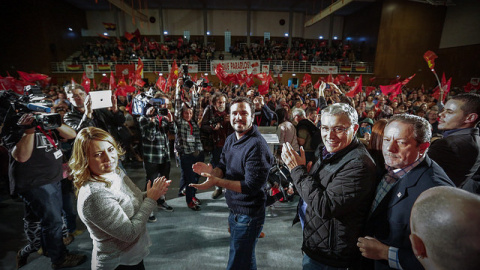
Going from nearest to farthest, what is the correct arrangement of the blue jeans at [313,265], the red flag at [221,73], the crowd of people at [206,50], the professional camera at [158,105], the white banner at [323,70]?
1. the blue jeans at [313,265]
2. the professional camera at [158,105]
3. the red flag at [221,73]
4. the white banner at [323,70]
5. the crowd of people at [206,50]

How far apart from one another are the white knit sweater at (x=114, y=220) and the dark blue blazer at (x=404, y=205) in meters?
1.49

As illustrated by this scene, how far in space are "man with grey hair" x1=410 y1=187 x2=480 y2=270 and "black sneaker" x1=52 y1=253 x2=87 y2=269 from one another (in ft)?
10.7

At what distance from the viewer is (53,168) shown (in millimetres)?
2363

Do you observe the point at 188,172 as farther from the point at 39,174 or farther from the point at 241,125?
the point at 241,125

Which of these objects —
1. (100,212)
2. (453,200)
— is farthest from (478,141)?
(100,212)

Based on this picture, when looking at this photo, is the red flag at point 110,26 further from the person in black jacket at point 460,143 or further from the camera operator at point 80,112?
the person in black jacket at point 460,143

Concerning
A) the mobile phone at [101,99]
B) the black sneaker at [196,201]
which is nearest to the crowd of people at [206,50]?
the mobile phone at [101,99]

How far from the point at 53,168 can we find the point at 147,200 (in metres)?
1.59

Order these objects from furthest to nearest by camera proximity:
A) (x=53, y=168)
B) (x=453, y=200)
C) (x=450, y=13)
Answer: (x=450, y=13)
(x=53, y=168)
(x=453, y=200)

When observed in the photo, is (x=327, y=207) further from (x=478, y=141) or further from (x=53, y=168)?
(x=53, y=168)

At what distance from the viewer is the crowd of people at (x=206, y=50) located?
18.6 metres

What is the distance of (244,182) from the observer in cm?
175

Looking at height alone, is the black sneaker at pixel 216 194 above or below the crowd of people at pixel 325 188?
below

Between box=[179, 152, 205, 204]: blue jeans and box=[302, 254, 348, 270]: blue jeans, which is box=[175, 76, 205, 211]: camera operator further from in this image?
box=[302, 254, 348, 270]: blue jeans
